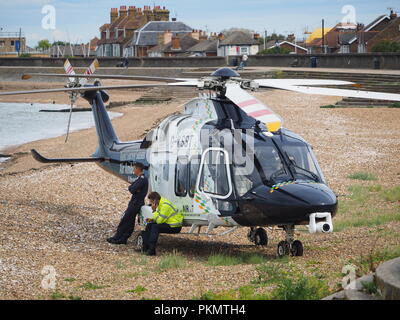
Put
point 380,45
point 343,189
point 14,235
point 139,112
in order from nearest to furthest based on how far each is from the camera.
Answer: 1. point 14,235
2. point 343,189
3. point 139,112
4. point 380,45

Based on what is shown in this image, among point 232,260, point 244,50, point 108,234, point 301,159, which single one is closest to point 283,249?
point 232,260

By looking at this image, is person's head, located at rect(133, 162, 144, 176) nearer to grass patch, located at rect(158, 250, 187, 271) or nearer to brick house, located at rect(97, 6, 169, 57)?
grass patch, located at rect(158, 250, 187, 271)

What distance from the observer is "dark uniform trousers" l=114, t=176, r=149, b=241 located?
1430cm

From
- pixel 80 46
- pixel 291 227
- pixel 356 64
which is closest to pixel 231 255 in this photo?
pixel 291 227

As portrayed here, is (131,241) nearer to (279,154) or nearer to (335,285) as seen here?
(279,154)

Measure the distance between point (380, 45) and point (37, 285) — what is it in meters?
69.0

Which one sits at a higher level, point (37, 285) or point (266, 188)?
point (266, 188)

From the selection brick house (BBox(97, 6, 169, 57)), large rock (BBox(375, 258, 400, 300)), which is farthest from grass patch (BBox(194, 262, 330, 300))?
brick house (BBox(97, 6, 169, 57))

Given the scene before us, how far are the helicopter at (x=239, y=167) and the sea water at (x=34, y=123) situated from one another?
2804 cm

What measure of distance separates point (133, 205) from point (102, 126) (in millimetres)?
3855

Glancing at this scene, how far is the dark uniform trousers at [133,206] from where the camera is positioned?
46.9ft

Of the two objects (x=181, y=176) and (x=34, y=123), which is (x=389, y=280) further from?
(x=34, y=123)

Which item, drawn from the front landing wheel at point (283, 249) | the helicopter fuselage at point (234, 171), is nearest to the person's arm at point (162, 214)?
the helicopter fuselage at point (234, 171)
